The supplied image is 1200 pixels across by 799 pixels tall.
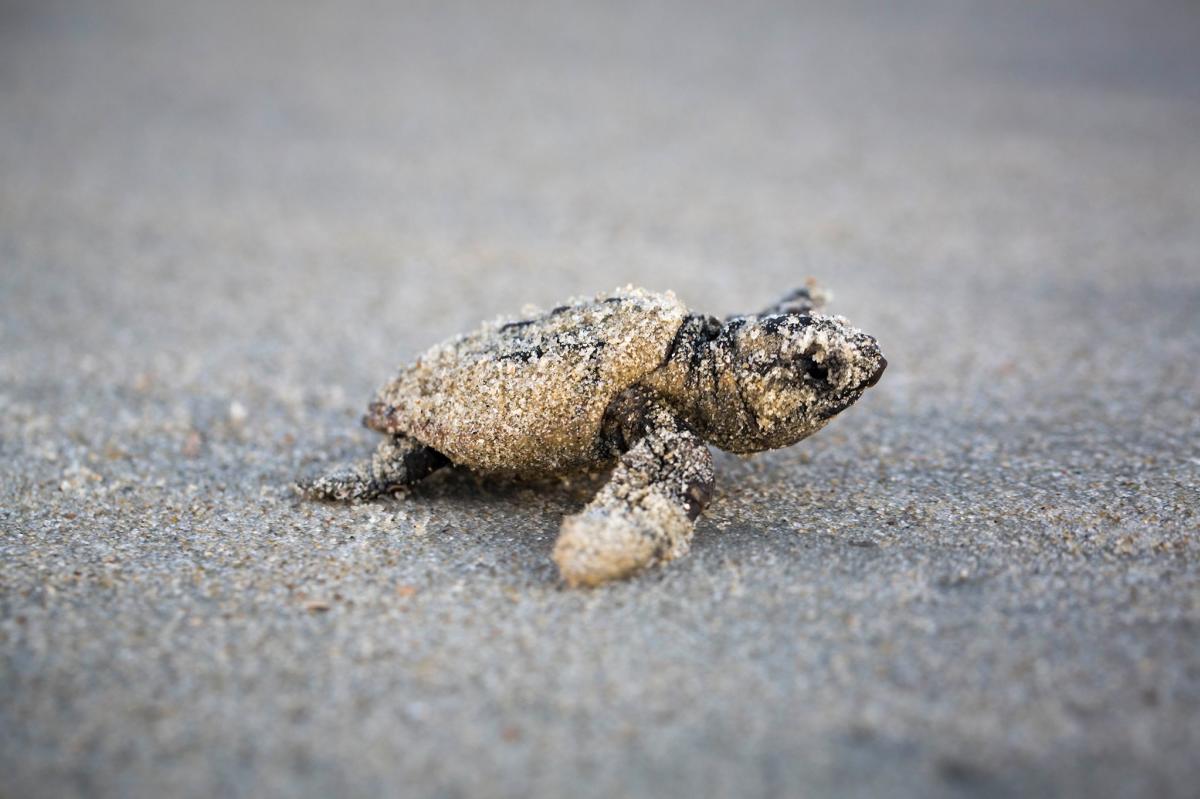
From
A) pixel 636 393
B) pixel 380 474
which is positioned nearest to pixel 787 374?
pixel 636 393

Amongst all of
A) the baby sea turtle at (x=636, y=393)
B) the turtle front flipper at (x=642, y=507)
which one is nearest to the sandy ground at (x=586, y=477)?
the turtle front flipper at (x=642, y=507)

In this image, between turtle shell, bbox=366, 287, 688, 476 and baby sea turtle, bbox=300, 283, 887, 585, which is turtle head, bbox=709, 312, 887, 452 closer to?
baby sea turtle, bbox=300, 283, 887, 585

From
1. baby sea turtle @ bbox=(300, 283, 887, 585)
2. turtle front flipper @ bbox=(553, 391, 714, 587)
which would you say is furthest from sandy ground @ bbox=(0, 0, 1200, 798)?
baby sea turtle @ bbox=(300, 283, 887, 585)

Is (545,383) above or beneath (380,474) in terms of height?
above

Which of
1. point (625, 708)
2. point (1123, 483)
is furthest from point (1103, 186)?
point (625, 708)

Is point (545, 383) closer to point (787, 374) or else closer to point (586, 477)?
point (586, 477)

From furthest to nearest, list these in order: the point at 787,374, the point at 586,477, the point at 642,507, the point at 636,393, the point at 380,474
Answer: the point at 586,477, the point at 380,474, the point at 636,393, the point at 787,374, the point at 642,507
